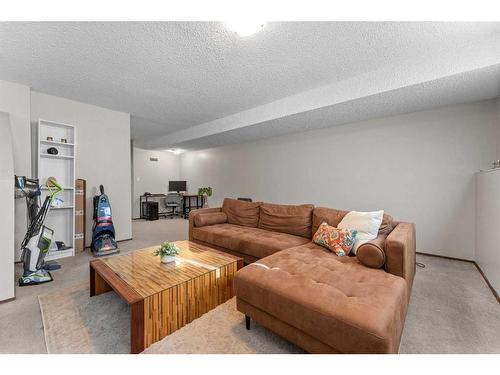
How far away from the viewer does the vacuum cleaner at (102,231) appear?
10.7 feet

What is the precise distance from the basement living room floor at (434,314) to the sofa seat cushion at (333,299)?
0.42 m

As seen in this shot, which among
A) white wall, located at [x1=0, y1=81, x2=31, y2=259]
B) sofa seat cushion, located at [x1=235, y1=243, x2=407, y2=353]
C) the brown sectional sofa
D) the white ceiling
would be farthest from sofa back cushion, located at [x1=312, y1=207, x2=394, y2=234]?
white wall, located at [x1=0, y1=81, x2=31, y2=259]

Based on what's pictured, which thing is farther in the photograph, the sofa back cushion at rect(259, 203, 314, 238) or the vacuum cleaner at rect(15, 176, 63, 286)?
the sofa back cushion at rect(259, 203, 314, 238)

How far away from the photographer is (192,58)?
2256 millimetres

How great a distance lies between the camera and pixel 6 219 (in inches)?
76.4

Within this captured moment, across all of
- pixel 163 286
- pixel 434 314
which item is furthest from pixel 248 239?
pixel 434 314

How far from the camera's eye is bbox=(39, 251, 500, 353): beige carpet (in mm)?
1361

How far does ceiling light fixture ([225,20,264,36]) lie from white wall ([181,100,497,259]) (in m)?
2.83

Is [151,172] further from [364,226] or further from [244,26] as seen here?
[364,226]

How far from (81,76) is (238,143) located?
3693 millimetres

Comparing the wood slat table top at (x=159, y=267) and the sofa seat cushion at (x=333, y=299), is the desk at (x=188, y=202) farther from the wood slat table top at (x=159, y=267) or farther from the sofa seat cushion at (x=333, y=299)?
the sofa seat cushion at (x=333, y=299)

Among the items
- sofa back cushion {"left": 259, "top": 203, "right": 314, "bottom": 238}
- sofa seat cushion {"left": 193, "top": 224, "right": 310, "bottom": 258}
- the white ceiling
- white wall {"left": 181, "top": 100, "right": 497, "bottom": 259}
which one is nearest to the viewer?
the white ceiling

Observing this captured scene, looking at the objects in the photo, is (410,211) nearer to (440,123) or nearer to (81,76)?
(440,123)

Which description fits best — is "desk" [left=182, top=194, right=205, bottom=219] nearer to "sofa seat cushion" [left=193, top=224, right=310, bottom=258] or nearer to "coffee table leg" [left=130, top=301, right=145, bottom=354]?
"sofa seat cushion" [left=193, top=224, right=310, bottom=258]
